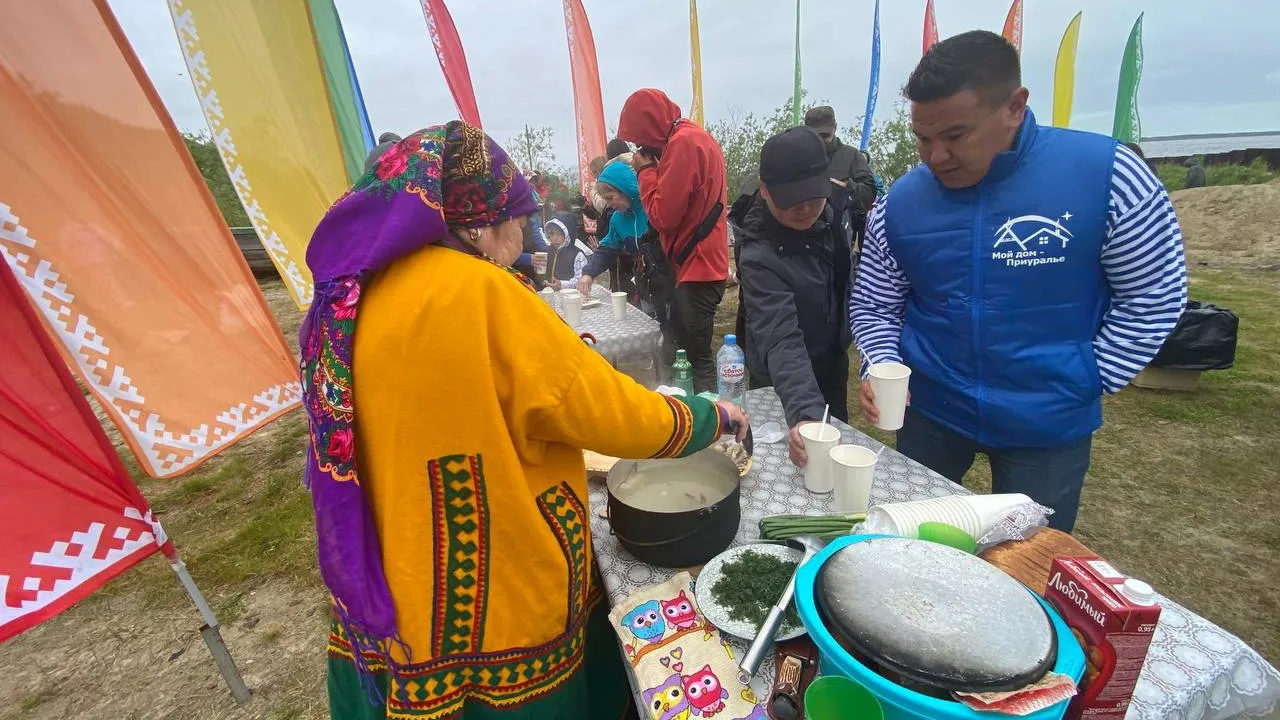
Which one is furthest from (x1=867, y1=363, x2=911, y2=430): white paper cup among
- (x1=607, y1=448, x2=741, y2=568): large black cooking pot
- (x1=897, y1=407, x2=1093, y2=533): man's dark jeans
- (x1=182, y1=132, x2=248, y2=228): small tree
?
(x1=182, y1=132, x2=248, y2=228): small tree

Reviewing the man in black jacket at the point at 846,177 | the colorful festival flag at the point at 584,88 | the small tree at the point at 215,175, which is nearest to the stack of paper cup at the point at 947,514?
the man in black jacket at the point at 846,177

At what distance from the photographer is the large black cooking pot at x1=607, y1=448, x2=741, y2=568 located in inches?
49.6

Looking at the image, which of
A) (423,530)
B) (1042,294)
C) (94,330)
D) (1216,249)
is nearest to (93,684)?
(94,330)

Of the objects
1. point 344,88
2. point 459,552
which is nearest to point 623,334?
point 459,552

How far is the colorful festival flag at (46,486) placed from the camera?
1.77 m

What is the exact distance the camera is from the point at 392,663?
1.16 metres

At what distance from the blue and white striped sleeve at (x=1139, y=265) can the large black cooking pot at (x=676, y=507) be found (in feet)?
3.96

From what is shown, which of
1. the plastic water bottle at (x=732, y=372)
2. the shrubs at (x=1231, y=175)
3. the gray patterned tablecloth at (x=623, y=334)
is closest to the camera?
the plastic water bottle at (x=732, y=372)

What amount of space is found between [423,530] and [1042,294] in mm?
1807

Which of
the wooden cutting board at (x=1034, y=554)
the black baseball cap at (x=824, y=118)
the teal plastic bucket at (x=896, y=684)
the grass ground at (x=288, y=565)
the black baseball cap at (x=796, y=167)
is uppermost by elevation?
the black baseball cap at (x=824, y=118)

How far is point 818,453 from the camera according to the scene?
1.59 m

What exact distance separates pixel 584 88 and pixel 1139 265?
10632mm

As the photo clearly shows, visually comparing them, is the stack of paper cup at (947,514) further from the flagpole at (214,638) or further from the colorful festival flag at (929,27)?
the colorful festival flag at (929,27)

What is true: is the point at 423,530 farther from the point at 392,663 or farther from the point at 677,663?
the point at 677,663
